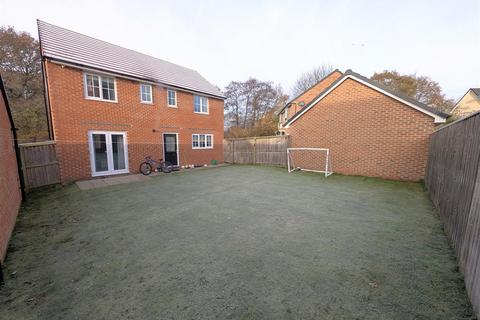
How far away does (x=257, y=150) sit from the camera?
1239 cm

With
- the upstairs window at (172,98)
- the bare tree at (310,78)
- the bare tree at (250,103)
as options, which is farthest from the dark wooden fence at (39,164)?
the bare tree at (310,78)

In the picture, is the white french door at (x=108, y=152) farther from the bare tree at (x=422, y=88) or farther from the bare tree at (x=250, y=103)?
the bare tree at (x=422, y=88)

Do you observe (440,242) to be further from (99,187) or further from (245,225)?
(99,187)

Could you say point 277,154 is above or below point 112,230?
above

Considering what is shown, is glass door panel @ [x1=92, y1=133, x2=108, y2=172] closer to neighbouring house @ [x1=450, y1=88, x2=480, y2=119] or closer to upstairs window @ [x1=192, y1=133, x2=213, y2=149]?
upstairs window @ [x1=192, y1=133, x2=213, y2=149]

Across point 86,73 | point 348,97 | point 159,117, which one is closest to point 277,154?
point 348,97

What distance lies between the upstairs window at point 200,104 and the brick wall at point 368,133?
697cm

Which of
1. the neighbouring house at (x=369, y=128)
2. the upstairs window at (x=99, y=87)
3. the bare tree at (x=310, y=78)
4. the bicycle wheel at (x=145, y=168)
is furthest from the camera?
the bare tree at (x=310, y=78)

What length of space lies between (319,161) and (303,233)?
6.87m

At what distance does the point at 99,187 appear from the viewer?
6.86 m

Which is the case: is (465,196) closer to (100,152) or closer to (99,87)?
(100,152)

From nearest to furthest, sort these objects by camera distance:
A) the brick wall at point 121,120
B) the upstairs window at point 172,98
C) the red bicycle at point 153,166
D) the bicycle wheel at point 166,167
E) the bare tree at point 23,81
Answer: the brick wall at point 121,120 < the red bicycle at point 153,166 < the bicycle wheel at point 166,167 < the upstairs window at point 172,98 < the bare tree at point 23,81

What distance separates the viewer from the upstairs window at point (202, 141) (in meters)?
12.4

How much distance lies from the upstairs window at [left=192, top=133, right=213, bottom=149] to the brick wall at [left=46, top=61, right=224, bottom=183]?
0.98 feet
